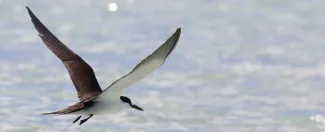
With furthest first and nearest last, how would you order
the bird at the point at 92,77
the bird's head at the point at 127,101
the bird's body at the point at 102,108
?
the bird's head at the point at 127,101, the bird's body at the point at 102,108, the bird at the point at 92,77

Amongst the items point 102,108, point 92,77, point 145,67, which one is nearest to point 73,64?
point 92,77

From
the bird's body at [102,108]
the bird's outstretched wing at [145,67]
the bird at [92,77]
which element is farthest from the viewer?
the bird's body at [102,108]

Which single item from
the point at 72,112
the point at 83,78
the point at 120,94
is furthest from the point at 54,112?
the point at 83,78

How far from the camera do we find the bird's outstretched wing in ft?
39.3

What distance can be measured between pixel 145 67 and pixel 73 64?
17.5 ft

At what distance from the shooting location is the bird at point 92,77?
40.6ft

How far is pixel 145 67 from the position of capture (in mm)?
12750

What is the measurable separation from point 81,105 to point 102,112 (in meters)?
0.53

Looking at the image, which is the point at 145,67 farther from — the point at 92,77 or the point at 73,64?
the point at 73,64

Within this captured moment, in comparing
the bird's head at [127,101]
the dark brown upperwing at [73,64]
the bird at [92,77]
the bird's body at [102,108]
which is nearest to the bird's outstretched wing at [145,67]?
the bird at [92,77]

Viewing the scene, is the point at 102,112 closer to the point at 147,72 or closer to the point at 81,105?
the point at 81,105

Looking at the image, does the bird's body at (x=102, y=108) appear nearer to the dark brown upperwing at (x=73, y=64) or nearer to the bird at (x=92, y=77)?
the bird at (x=92, y=77)

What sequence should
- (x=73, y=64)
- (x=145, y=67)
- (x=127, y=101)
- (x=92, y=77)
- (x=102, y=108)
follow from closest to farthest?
(x=145, y=67) → (x=102, y=108) → (x=127, y=101) → (x=92, y=77) → (x=73, y=64)

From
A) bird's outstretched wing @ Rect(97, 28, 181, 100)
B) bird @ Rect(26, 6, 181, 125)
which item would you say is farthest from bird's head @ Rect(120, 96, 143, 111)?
bird's outstretched wing @ Rect(97, 28, 181, 100)
